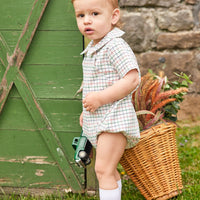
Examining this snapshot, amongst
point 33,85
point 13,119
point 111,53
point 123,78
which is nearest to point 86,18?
point 111,53

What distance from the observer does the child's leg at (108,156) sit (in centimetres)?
196

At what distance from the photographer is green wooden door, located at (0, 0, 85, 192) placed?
244cm

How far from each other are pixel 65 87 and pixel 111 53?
0.68 meters

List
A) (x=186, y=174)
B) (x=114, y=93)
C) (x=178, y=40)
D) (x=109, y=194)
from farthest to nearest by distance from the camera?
(x=178, y=40) → (x=186, y=174) → (x=109, y=194) → (x=114, y=93)

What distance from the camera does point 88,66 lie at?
2.03 m

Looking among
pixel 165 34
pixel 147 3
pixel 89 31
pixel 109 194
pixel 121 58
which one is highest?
pixel 89 31

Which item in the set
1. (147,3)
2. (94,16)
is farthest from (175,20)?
(94,16)

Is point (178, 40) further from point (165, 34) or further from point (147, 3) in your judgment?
point (147, 3)

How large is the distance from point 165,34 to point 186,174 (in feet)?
5.08

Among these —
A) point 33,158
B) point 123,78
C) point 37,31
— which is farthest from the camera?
point 33,158

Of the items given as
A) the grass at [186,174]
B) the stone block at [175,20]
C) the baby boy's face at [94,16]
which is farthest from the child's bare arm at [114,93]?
the stone block at [175,20]

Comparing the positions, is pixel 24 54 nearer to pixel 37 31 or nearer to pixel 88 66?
pixel 37 31

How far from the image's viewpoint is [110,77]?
1965 mm

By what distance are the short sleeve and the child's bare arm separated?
38 mm
